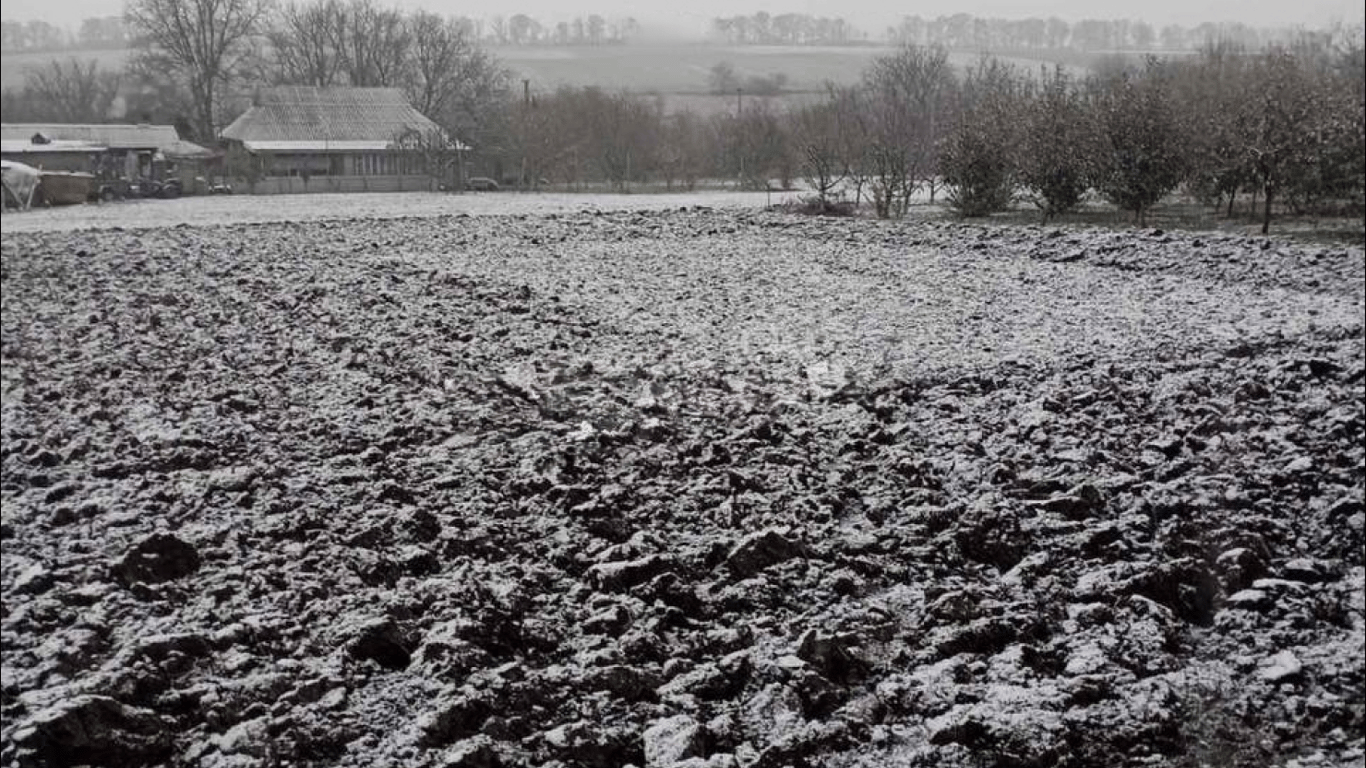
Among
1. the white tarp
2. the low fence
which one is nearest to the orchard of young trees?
the white tarp

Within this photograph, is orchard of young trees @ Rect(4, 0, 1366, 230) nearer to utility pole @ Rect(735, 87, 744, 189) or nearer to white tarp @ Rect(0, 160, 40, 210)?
utility pole @ Rect(735, 87, 744, 189)

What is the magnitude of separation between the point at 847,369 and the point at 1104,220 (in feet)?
4.31

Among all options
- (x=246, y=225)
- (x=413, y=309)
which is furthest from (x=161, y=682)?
(x=246, y=225)

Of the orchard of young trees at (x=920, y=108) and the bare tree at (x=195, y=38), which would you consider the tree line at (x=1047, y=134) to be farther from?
the bare tree at (x=195, y=38)

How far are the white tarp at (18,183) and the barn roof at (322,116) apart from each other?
1.40ft

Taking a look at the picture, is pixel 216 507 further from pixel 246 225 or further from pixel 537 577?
pixel 246 225

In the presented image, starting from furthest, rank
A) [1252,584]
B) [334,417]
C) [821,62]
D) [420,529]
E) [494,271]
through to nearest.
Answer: [494,271] → [334,417] → [821,62] → [420,529] → [1252,584]

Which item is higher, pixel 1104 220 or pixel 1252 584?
pixel 1104 220

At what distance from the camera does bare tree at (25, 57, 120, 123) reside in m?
1.68

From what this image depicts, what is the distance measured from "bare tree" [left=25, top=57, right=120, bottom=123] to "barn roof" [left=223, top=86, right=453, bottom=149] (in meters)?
0.44

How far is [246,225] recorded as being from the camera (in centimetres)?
754

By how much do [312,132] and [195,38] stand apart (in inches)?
101

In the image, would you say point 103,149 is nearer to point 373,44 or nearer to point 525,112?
point 373,44

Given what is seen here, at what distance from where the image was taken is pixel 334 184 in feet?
26.2
